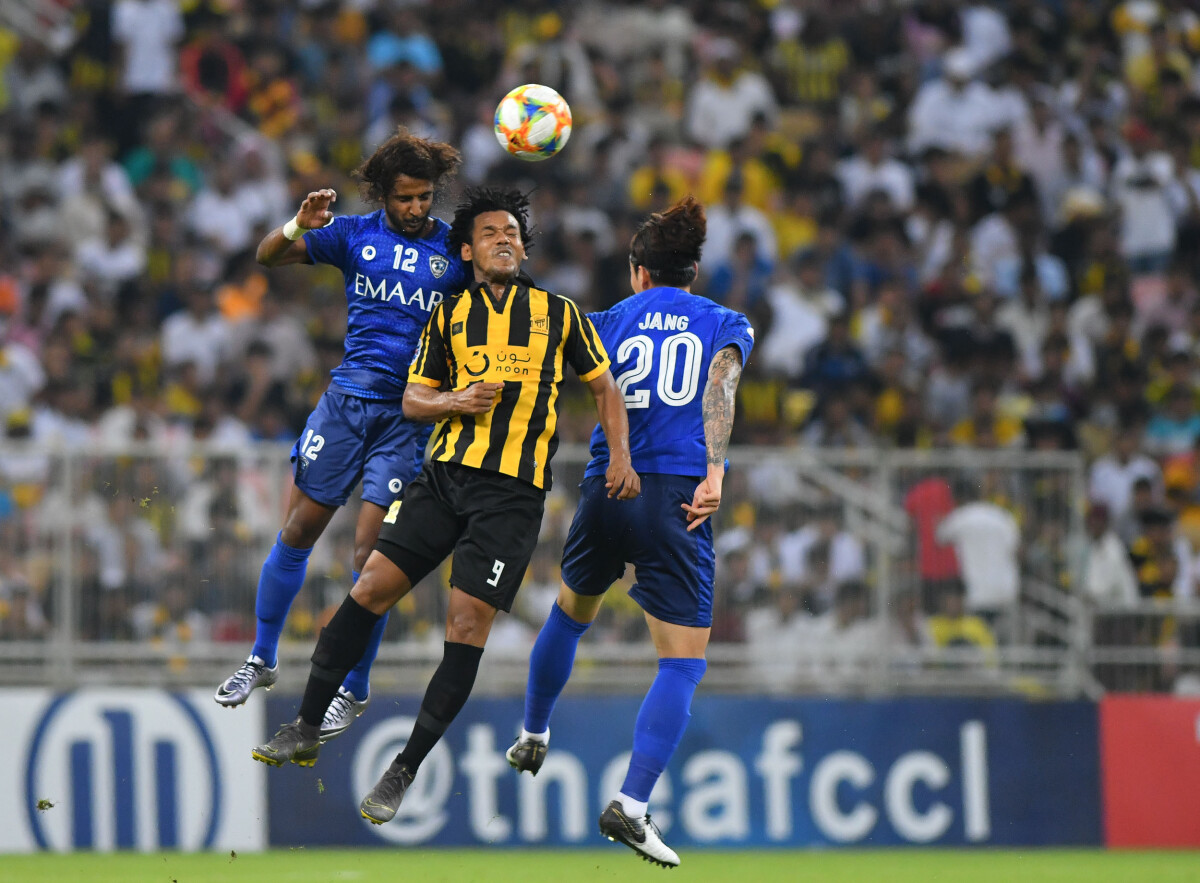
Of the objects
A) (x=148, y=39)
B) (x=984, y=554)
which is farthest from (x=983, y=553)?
(x=148, y=39)

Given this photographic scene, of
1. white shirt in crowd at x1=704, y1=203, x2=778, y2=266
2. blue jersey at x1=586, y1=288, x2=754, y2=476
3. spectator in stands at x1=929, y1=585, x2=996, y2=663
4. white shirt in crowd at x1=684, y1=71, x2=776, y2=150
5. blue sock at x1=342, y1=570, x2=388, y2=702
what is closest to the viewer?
blue jersey at x1=586, y1=288, x2=754, y2=476

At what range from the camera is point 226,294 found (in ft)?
52.9

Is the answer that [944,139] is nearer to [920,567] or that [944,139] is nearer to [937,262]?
[937,262]

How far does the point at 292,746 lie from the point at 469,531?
135 centimetres

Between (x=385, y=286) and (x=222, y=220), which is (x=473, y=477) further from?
(x=222, y=220)

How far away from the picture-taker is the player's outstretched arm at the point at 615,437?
8.73 m

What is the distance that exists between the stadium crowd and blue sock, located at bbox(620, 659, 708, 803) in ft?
13.7

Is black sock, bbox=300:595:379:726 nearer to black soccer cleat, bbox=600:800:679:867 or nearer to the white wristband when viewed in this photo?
black soccer cleat, bbox=600:800:679:867

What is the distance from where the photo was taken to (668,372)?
9.17 metres

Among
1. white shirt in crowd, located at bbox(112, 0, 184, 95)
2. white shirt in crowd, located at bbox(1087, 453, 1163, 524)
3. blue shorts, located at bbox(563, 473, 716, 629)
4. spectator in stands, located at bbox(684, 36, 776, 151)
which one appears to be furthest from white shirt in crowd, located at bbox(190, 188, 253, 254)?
blue shorts, located at bbox(563, 473, 716, 629)

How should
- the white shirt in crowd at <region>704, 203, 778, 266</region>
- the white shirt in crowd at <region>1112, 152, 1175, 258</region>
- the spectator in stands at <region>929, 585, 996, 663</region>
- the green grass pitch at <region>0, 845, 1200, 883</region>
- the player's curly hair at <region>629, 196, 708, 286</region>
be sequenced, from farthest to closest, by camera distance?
the white shirt in crowd at <region>1112, 152, 1175, 258</region>, the white shirt in crowd at <region>704, 203, 778, 266</region>, the spectator in stands at <region>929, 585, 996, 663</region>, the green grass pitch at <region>0, 845, 1200, 883</region>, the player's curly hair at <region>629, 196, 708, 286</region>

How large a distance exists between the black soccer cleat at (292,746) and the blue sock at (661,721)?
5.13 feet

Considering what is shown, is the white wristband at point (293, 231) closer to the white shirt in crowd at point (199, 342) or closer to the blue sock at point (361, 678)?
the blue sock at point (361, 678)

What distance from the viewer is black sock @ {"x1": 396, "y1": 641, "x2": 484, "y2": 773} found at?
8602 millimetres
